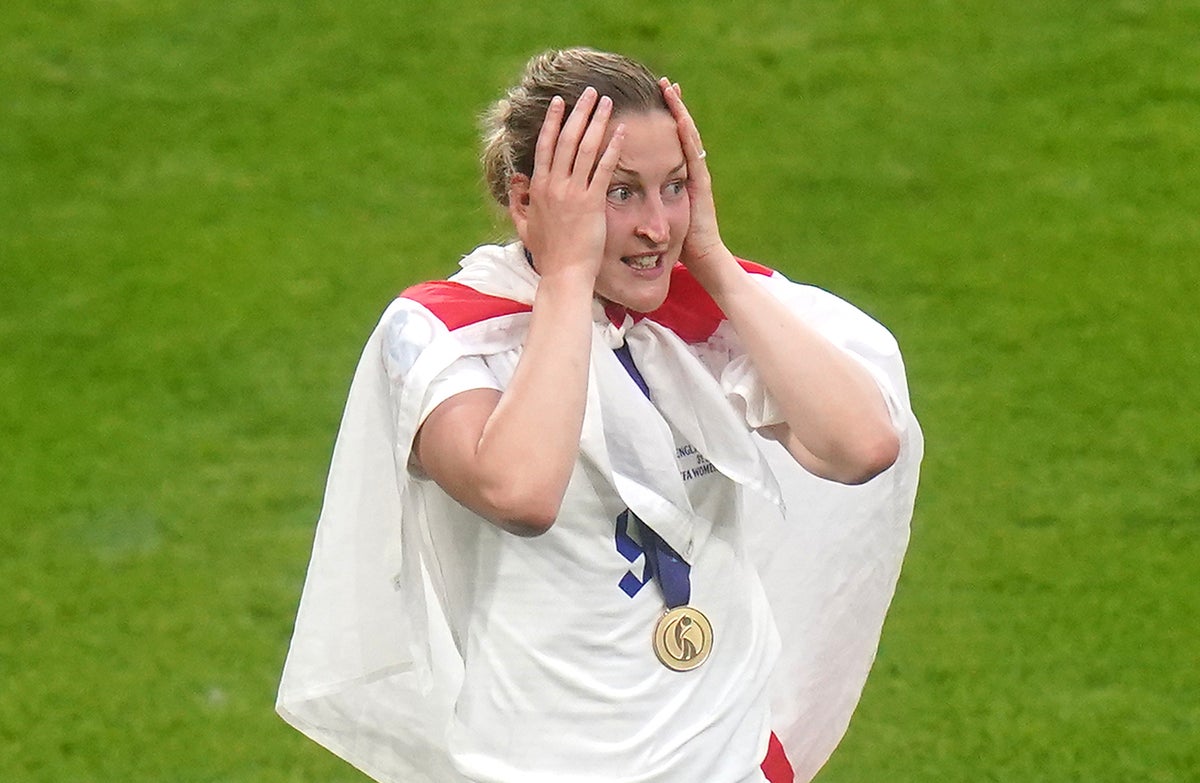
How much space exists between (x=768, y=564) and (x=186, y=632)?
8.48ft

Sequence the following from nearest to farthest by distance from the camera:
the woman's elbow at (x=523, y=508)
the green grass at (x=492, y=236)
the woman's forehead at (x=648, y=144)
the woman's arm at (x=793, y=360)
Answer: the woman's elbow at (x=523, y=508) < the woman's forehead at (x=648, y=144) < the woman's arm at (x=793, y=360) < the green grass at (x=492, y=236)

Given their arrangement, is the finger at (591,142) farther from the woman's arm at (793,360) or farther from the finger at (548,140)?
the woman's arm at (793,360)

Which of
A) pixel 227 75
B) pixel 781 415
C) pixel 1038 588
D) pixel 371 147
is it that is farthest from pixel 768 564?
pixel 227 75

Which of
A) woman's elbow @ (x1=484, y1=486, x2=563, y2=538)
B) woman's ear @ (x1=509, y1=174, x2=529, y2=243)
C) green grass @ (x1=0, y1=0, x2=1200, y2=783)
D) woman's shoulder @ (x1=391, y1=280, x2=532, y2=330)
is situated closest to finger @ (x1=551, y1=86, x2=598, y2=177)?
woman's ear @ (x1=509, y1=174, x2=529, y2=243)

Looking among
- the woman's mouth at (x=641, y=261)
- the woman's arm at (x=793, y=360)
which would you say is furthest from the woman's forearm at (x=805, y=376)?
the woman's mouth at (x=641, y=261)

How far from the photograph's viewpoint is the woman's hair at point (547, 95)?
251 centimetres

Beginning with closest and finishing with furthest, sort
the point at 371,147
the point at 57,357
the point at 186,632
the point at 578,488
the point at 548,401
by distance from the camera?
the point at 548,401 < the point at 578,488 < the point at 186,632 < the point at 57,357 < the point at 371,147

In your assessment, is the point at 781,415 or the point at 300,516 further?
the point at 300,516

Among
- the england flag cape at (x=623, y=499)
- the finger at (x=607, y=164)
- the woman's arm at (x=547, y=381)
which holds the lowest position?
the england flag cape at (x=623, y=499)

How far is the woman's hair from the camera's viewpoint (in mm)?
2506

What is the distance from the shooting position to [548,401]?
7.83ft

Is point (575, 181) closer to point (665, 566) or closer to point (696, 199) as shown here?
point (696, 199)

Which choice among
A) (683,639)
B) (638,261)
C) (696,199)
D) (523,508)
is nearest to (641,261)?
(638,261)

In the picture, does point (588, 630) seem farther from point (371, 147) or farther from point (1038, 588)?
point (371, 147)
